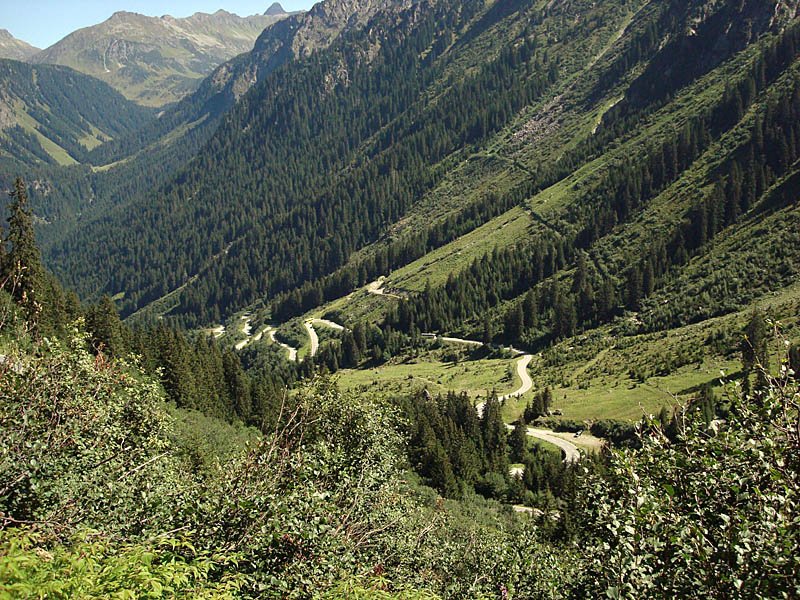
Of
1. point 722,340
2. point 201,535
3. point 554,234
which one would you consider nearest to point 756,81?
point 554,234

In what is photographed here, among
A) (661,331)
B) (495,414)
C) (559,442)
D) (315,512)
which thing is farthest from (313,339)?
(315,512)

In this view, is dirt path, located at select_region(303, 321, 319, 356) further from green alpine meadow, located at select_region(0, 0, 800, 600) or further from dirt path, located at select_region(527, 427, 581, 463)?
dirt path, located at select_region(527, 427, 581, 463)

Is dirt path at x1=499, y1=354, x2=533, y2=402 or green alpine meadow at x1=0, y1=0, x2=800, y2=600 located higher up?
green alpine meadow at x1=0, y1=0, x2=800, y2=600

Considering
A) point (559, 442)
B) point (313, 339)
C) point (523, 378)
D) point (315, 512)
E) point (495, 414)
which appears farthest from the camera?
point (313, 339)

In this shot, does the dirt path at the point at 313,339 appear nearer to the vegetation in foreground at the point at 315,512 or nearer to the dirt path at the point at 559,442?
the dirt path at the point at 559,442

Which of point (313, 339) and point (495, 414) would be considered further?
point (313, 339)

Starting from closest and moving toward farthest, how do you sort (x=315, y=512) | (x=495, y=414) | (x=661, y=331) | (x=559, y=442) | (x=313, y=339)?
(x=315, y=512) < (x=559, y=442) < (x=495, y=414) < (x=661, y=331) < (x=313, y=339)

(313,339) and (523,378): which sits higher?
(313,339)

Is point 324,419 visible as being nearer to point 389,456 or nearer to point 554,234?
Result: point 389,456

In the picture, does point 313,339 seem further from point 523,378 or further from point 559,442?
point 559,442

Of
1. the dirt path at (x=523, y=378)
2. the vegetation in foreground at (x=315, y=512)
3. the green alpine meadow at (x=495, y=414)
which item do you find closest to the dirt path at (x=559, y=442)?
the green alpine meadow at (x=495, y=414)

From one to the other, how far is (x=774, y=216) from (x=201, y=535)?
490 feet

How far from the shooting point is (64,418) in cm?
1900

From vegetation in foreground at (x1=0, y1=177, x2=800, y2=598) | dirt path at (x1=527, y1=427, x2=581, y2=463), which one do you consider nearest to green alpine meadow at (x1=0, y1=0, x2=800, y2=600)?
vegetation in foreground at (x1=0, y1=177, x2=800, y2=598)
